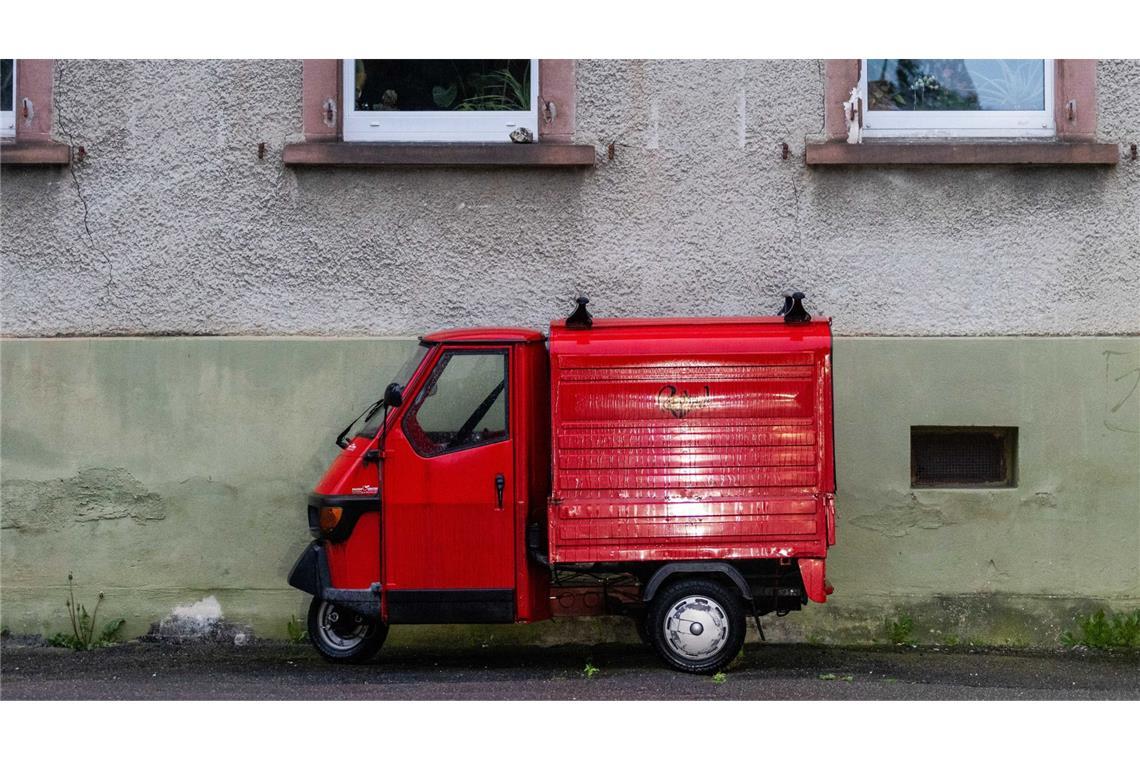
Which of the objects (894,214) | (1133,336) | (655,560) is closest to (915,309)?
(894,214)

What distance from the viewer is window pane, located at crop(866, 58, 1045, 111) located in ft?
28.5

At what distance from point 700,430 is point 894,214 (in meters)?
2.34

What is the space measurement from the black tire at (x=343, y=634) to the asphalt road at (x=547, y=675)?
8 cm

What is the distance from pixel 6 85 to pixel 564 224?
12.5 ft

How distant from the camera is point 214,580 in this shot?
27.9ft

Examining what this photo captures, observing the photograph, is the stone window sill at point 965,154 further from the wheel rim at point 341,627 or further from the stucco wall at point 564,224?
the wheel rim at point 341,627

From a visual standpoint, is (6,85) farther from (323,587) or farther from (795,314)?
(795,314)

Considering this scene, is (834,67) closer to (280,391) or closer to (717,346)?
(717,346)

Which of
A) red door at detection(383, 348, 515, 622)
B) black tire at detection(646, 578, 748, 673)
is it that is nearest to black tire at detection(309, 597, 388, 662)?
red door at detection(383, 348, 515, 622)

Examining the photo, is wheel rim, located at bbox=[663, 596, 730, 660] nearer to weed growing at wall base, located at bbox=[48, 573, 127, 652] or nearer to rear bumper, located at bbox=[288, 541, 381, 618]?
rear bumper, located at bbox=[288, 541, 381, 618]

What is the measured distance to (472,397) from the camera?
24.3ft

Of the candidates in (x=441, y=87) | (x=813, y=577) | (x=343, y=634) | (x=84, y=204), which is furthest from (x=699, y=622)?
(x=84, y=204)

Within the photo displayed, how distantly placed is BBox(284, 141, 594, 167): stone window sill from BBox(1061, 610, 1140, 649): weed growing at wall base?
13.8ft

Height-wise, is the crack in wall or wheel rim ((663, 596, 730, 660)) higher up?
the crack in wall
